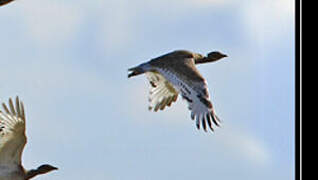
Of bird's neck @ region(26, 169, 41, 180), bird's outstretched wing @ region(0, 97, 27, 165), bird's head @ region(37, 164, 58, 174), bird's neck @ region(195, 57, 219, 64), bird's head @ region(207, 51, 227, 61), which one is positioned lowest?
bird's neck @ region(26, 169, 41, 180)

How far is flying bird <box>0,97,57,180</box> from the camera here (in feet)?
37.0

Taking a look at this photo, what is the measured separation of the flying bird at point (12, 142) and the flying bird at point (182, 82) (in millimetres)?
1849

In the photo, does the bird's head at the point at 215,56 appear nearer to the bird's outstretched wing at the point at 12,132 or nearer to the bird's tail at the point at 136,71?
the bird's tail at the point at 136,71

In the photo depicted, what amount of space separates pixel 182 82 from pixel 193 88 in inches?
14.7

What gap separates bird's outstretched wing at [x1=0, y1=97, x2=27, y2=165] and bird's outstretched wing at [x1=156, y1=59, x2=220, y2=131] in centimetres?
228

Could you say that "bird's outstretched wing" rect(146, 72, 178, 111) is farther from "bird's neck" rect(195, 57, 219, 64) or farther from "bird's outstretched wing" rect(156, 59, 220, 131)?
"bird's outstretched wing" rect(156, 59, 220, 131)

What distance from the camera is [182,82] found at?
11.3 meters

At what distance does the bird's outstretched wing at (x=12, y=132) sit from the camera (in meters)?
11.3

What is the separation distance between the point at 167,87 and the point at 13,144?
2969 mm
